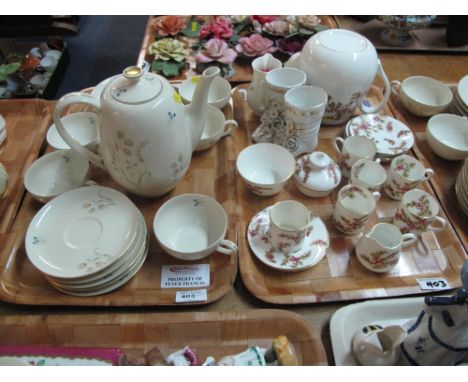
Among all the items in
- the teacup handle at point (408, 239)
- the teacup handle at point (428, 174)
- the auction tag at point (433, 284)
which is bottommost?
the auction tag at point (433, 284)

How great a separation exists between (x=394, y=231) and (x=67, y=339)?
0.66 metres

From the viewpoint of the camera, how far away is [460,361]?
0.55 metres

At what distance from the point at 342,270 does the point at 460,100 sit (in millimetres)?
704

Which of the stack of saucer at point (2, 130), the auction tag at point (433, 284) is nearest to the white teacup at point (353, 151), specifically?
the auction tag at point (433, 284)

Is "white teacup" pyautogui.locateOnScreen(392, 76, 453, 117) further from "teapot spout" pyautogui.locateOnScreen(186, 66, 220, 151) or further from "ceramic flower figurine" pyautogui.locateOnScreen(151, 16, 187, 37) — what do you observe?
"ceramic flower figurine" pyautogui.locateOnScreen(151, 16, 187, 37)

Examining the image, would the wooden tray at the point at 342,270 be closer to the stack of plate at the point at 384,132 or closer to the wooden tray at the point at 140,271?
the wooden tray at the point at 140,271

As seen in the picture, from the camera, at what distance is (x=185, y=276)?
721mm

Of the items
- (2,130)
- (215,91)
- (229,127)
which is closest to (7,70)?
(2,130)

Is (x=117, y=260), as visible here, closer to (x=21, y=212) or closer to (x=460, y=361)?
(x=21, y=212)

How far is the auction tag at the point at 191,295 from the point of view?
26.9 inches

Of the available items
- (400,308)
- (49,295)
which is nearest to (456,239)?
(400,308)

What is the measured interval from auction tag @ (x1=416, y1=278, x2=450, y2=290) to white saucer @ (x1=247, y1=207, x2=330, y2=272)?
193 millimetres

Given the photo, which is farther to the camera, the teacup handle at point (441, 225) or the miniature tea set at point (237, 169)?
the teacup handle at point (441, 225)

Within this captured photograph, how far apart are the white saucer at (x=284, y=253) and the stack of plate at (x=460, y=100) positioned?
0.63 metres
